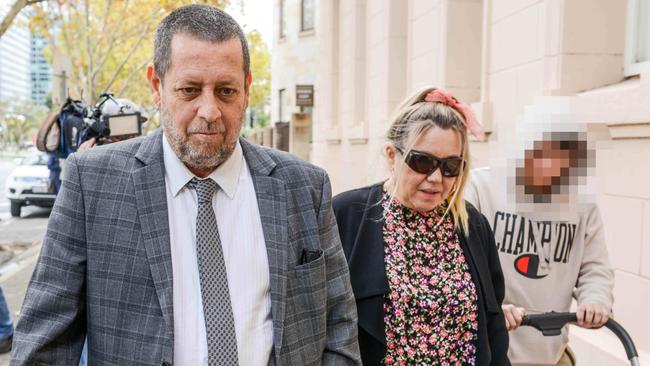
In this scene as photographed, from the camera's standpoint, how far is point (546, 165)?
2.63 m

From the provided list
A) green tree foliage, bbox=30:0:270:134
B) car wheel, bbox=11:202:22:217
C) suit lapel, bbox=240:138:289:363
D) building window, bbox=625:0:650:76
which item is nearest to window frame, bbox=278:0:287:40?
green tree foliage, bbox=30:0:270:134

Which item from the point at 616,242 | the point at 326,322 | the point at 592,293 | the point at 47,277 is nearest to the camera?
the point at 47,277

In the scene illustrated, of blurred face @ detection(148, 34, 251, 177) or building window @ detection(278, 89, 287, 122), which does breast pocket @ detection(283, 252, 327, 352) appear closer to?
blurred face @ detection(148, 34, 251, 177)

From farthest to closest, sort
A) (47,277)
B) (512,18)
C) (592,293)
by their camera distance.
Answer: (512,18) → (592,293) → (47,277)

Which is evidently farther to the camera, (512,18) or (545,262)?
(512,18)

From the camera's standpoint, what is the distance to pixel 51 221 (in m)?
1.87

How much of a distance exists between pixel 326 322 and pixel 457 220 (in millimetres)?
825

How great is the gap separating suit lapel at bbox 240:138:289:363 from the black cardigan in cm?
64

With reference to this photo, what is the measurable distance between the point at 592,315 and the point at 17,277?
26.6 feet

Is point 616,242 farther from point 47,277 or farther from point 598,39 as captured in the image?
point 47,277

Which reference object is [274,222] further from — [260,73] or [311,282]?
[260,73]

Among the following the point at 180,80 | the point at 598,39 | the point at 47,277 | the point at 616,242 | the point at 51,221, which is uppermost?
the point at 598,39

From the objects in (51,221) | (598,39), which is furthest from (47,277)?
(598,39)

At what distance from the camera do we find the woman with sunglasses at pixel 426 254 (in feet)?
8.40
